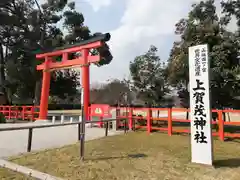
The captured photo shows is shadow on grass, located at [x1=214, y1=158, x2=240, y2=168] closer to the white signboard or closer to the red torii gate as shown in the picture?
the white signboard

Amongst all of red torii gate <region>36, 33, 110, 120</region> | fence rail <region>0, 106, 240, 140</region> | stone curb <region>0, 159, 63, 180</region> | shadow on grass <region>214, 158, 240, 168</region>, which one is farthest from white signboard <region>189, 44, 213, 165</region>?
red torii gate <region>36, 33, 110, 120</region>

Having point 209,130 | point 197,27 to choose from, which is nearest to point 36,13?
point 197,27

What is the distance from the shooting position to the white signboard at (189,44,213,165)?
17.3 ft

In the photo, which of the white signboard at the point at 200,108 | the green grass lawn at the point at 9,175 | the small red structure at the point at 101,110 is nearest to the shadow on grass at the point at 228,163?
the white signboard at the point at 200,108

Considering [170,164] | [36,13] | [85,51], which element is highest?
[36,13]

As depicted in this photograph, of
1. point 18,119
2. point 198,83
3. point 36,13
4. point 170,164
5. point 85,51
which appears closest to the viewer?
point 170,164

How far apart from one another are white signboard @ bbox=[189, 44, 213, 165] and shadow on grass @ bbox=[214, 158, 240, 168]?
0.29 metres

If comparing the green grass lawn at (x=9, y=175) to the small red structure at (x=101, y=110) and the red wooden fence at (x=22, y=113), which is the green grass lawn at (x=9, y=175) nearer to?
the small red structure at (x=101, y=110)

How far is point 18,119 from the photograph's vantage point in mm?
18406

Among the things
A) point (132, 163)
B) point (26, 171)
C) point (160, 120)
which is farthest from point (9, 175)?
point (160, 120)

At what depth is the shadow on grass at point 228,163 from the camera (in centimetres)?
517

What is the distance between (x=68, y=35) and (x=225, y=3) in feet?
50.7

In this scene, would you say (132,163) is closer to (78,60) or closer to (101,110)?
(101,110)

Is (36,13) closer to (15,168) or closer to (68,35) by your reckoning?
(68,35)
